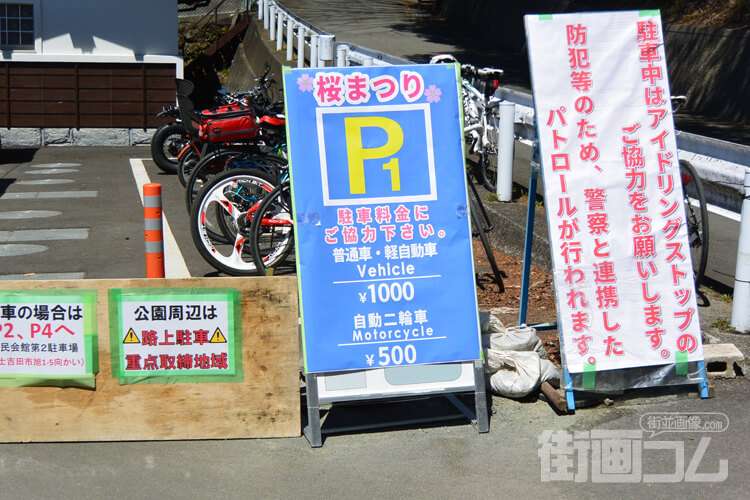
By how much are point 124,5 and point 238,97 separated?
7621 millimetres

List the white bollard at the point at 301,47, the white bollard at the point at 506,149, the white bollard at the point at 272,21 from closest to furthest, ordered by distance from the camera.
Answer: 1. the white bollard at the point at 506,149
2. the white bollard at the point at 301,47
3. the white bollard at the point at 272,21

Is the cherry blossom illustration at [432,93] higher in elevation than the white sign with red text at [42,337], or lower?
higher

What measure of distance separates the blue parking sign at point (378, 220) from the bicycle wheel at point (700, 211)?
7.77ft

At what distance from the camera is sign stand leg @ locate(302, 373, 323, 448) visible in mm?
4801

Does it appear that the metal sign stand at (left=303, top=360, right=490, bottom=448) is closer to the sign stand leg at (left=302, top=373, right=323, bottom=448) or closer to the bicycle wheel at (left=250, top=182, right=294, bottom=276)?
the sign stand leg at (left=302, top=373, right=323, bottom=448)

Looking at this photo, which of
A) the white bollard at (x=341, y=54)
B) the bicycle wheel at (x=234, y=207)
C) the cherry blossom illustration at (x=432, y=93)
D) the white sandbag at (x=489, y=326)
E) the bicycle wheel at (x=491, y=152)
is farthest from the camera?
the white bollard at (x=341, y=54)

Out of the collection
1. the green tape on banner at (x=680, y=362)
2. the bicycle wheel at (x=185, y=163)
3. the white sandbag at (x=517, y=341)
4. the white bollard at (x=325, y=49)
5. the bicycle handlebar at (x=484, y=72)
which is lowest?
the green tape on banner at (x=680, y=362)

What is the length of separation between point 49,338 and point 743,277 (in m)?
4.58

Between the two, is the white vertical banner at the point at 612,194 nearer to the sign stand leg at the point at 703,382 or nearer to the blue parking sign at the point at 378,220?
the sign stand leg at the point at 703,382

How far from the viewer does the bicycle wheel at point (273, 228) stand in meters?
6.89

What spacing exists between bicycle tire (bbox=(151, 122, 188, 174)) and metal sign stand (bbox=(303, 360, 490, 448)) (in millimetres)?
9034

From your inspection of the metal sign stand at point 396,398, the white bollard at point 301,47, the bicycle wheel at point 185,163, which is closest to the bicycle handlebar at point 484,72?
the bicycle wheel at point 185,163

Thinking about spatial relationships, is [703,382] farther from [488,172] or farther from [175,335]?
[488,172]

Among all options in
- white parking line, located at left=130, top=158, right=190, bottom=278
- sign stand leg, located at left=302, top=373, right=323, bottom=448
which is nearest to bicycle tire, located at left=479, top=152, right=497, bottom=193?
white parking line, located at left=130, top=158, right=190, bottom=278
